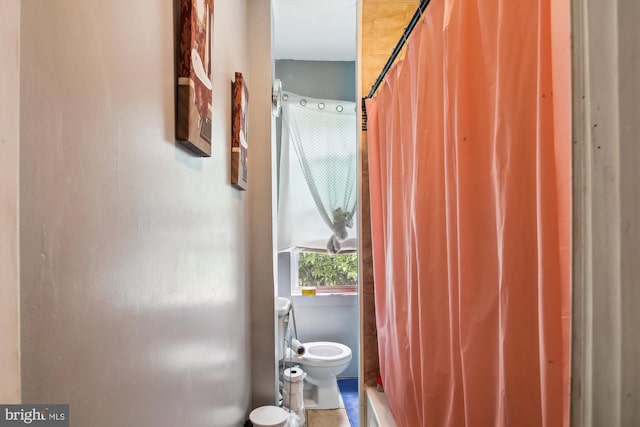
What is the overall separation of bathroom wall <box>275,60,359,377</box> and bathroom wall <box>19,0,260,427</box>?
205 centimetres

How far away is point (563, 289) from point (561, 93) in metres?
0.31

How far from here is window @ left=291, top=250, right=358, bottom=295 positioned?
3.03 metres

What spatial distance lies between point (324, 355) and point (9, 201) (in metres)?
2.55

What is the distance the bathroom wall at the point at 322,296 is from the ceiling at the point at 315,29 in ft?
0.30

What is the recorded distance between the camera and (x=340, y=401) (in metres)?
2.55

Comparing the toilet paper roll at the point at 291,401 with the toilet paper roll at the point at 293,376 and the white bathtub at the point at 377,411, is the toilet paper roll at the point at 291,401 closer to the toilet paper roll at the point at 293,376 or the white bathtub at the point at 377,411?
the toilet paper roll at the point at 293,376

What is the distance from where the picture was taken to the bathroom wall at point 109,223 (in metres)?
0.33

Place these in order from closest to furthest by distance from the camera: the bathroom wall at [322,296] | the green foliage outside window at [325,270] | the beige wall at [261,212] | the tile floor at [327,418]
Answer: the beige wall at [261,212]
the tile floor at [327,418]
the bathroom wall at [322,296]
the green foliage outside window at [325,270]

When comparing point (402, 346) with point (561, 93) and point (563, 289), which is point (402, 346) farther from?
point (561, 93)

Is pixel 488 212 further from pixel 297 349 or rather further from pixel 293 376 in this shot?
pixel 297 349

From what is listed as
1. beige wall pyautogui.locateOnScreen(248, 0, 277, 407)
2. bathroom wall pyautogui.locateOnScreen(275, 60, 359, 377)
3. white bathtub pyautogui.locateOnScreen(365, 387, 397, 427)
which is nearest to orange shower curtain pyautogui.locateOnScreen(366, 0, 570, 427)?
white bathtub pyautogui.locateOnScreen(365, 387, 397, 427)

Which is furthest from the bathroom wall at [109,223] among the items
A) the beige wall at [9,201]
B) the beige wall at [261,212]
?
the beige wall at [261,212]

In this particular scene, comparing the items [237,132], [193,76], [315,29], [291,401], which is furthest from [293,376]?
[315,29]

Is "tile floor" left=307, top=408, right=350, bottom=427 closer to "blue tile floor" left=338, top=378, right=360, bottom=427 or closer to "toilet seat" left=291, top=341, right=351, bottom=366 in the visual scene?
"blue tile floor" left=338, top=378, right=360, bottom=427
